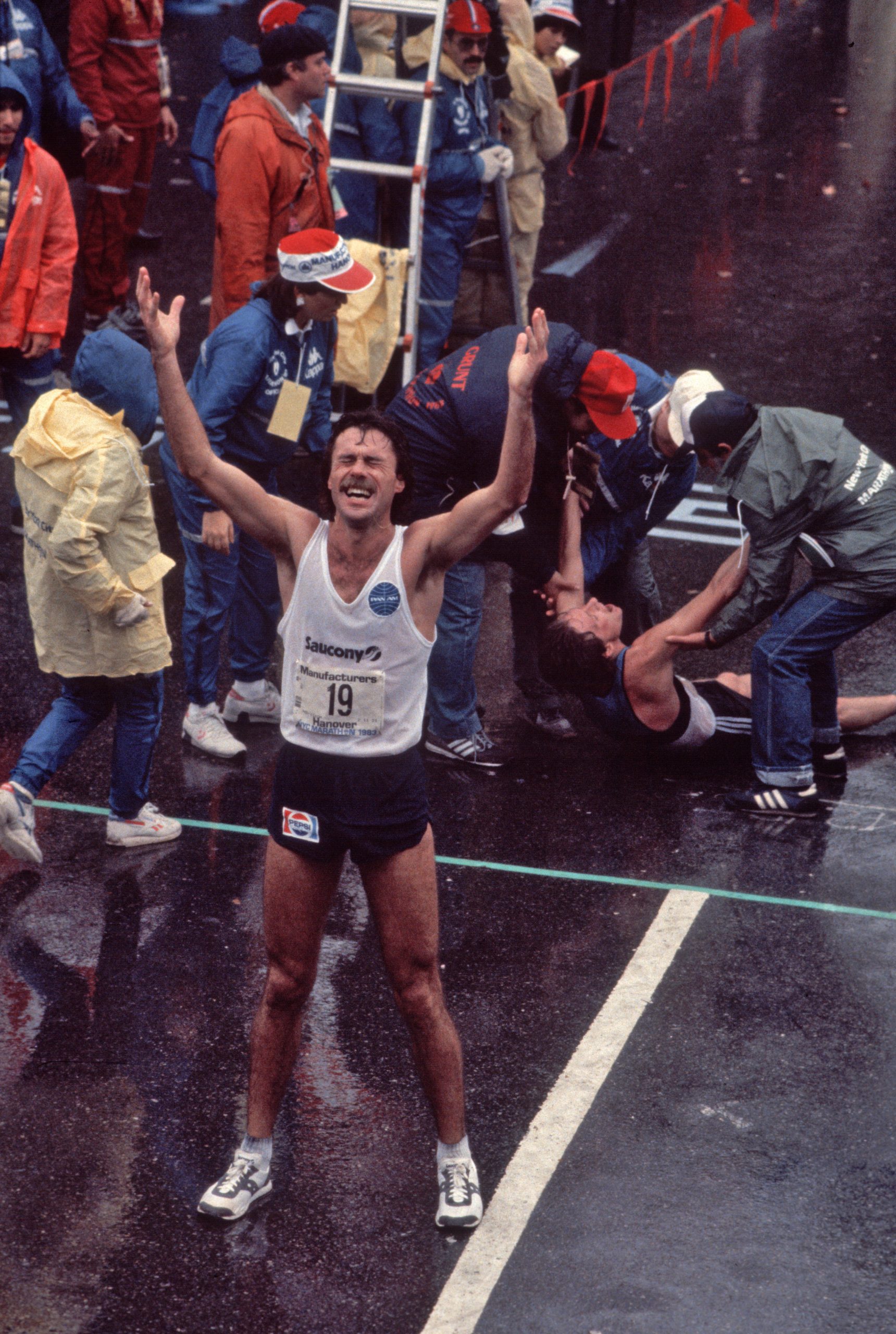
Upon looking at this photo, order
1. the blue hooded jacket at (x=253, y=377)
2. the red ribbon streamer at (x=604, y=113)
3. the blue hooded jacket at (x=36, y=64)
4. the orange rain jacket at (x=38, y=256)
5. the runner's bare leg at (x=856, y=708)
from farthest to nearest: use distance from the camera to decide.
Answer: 1. the red ribbon streamer at (x=604, y=113)
2. the blue hooded jacket at (x=36, y=64)
3. the orange rain jacket at (x=38, y=256)
4. the runner's bare leg at (x=856, y=708)
5. the blue hooded jacket at (x=253, y=377)

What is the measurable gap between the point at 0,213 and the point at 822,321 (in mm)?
6751

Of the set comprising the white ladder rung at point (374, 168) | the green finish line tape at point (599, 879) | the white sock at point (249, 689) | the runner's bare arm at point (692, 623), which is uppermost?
the white ladder rung at point (374, 168)

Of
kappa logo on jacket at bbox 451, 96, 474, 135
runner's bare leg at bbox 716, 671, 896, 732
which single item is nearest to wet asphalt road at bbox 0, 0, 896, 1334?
runner's bare leg at bbox 716, 671, 896, 732

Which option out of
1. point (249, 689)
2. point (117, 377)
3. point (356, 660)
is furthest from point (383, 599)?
point (249, 689)

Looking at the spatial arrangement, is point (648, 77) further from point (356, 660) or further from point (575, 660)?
point (356, 660)

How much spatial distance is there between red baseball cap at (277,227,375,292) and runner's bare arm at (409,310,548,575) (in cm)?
206

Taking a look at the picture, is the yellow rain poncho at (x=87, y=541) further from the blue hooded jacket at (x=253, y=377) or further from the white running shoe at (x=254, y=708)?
the white running shoe at (x=254, y=708)

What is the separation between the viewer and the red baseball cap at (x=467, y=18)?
28.9 feet

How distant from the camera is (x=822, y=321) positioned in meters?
12.1

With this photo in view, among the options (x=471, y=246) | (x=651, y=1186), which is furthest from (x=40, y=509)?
(x=471, y=246)

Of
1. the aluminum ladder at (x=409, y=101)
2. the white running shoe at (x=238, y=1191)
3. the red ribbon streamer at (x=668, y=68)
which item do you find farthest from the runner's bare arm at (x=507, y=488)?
the red ribbon streamer at (x=668, y=68)

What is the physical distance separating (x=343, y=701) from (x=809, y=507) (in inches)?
106

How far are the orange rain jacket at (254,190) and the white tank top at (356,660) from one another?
13.1ft

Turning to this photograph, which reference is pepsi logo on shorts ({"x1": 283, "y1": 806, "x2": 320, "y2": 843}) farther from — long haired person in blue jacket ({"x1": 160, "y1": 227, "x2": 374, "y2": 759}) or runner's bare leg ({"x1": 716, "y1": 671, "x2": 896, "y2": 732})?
runner's bare leg ({"x1": 716, "y1": 671, "x2": 896, "y2": 732})
